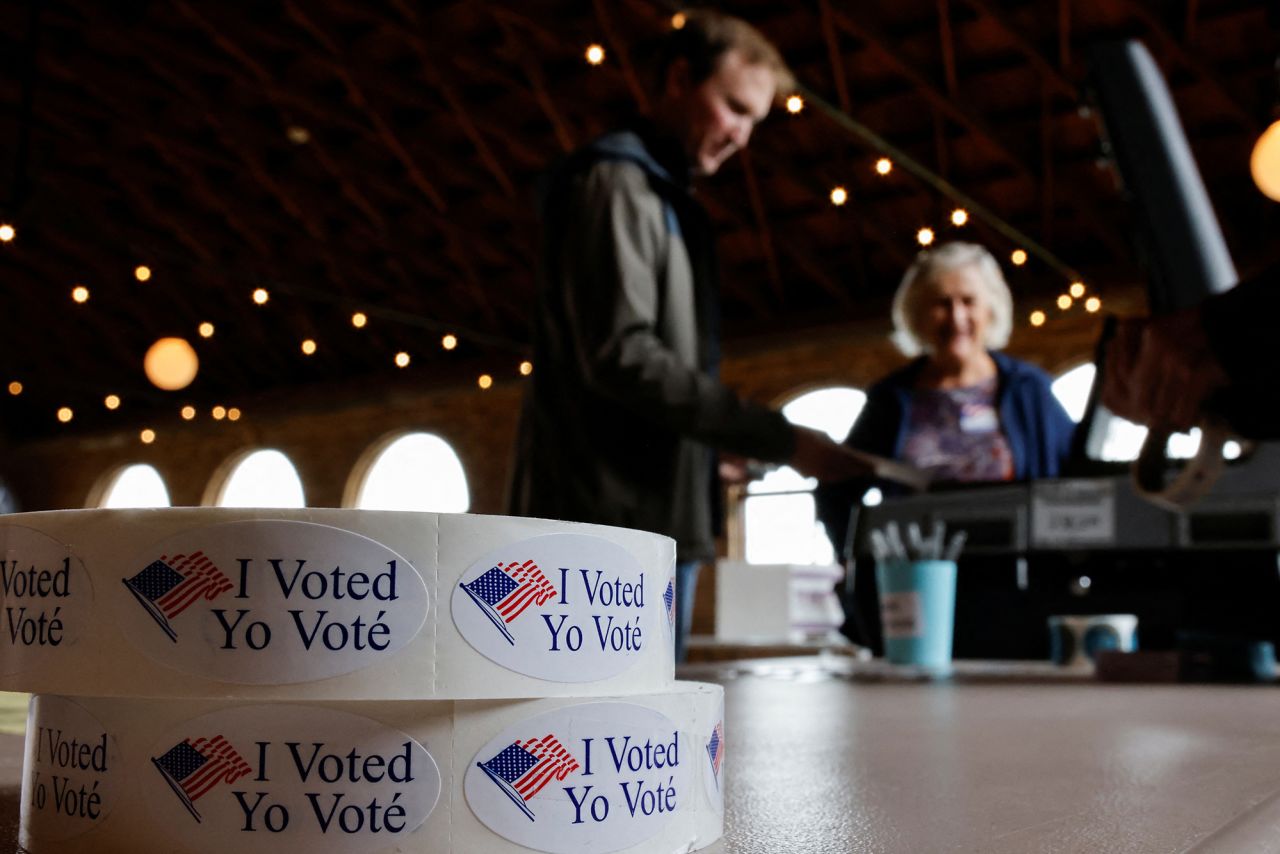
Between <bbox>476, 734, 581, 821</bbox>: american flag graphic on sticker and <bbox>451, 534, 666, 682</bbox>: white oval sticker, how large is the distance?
17 mm

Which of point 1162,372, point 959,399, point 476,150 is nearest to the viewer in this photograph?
point 1162,372

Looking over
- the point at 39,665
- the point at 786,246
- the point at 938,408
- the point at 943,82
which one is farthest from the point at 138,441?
the point at 39,665

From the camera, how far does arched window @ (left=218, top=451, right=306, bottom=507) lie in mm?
11781

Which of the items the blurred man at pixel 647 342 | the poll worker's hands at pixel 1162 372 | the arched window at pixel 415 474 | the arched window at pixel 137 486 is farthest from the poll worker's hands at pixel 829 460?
the arched window at pixel 137 486

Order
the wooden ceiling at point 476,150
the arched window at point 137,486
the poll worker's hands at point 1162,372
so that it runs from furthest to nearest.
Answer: the arched window at point 137,486, the wooden ceiling at point 476,150, the poll worker's hands at point 1162,372

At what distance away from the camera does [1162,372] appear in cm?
107

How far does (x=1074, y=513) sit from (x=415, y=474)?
10115mm

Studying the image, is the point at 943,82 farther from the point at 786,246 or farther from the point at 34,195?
the point at 34,195

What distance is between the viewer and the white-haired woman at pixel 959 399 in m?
1.97

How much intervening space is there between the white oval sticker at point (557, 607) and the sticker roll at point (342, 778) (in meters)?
0.01

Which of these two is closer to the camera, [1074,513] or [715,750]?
[715,750]

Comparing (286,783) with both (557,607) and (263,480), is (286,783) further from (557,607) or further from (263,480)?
(263,480)

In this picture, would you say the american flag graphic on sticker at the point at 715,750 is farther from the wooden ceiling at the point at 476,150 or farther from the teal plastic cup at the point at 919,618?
the wooden ceiling at the point at 476,150

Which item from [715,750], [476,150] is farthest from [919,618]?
[476,150]
